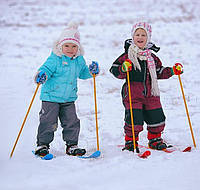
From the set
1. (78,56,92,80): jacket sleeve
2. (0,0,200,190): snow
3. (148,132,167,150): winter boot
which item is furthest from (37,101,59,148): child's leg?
(148,132,167,150): winter boot

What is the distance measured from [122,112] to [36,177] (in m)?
3.40

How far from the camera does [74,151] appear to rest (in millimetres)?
3920

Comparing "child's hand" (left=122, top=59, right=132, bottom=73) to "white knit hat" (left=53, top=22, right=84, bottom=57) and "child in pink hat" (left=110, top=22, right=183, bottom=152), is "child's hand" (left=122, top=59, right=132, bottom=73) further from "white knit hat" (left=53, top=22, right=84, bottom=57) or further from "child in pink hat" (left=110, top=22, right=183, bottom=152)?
"white knit hat" (left=53, top=22, right=84, bottom=57)

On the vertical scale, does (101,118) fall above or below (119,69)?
below

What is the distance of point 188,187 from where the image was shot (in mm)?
2625

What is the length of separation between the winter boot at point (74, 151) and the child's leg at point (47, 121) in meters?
0.30

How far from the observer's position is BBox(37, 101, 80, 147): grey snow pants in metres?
3.89

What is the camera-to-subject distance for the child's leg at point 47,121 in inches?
153

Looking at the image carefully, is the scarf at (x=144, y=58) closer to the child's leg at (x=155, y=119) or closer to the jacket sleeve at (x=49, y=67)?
the child's leg at (x=155, y=119)

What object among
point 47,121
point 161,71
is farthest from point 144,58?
point 47,121

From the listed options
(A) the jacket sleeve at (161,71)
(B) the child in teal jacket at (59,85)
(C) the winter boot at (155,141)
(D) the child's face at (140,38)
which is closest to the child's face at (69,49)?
(B) the child in teal jacket at (59,85)

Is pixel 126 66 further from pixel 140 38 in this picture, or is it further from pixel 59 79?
pixel 59 79

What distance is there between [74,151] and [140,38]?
5.75ft

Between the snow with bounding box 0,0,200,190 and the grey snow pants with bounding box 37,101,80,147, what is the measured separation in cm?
27
